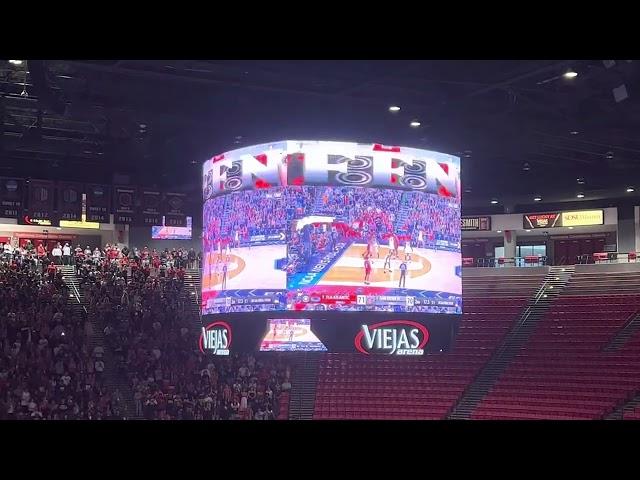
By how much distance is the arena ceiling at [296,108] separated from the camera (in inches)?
701

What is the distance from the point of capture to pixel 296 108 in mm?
20109

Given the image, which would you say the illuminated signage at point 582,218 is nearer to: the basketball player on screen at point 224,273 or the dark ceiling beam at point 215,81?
the dark ceiling beam at point 215,81

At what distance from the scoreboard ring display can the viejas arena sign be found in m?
0.02

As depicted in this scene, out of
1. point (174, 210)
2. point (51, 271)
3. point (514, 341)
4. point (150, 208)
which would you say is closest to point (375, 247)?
point (174, 210)

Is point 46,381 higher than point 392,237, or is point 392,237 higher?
point 392,237

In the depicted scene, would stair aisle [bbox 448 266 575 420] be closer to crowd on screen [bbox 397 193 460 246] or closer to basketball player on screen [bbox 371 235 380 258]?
crowd on screen [bbox 397 193 460 246]

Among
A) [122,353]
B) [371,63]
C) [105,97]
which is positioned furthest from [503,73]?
[122,353]

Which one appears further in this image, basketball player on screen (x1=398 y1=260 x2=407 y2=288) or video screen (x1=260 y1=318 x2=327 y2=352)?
video screen (x1=260 y1=318 x2=327 y2=352)

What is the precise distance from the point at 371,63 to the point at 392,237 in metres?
4.19

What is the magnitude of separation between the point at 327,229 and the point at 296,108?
2869mm

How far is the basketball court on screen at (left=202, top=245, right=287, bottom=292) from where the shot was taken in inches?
765

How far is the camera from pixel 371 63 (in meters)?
17.4

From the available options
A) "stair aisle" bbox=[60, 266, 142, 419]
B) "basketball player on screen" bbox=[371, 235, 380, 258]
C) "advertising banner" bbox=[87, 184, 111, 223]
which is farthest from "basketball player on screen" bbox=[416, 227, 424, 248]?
"stair aisle" bbox=[60, 266, 142, 419]
